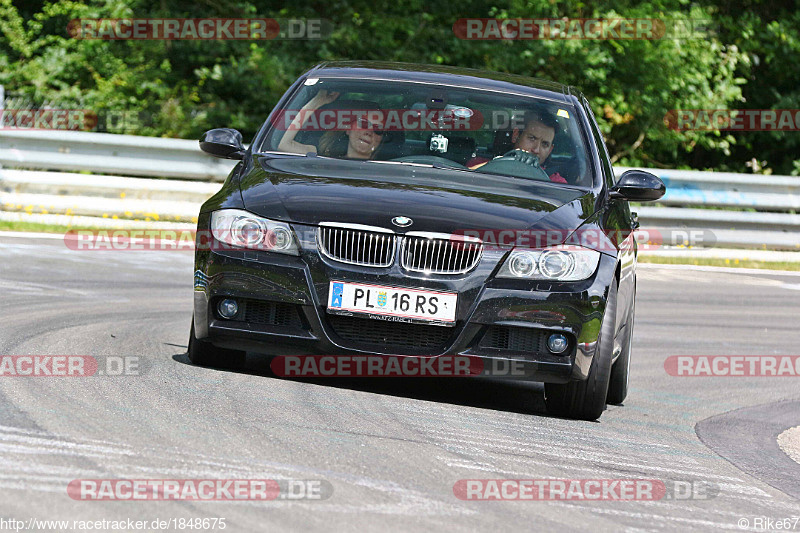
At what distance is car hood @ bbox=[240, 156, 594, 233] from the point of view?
6137 millimetres

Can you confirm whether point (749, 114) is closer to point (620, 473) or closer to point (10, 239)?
point (10, 239)

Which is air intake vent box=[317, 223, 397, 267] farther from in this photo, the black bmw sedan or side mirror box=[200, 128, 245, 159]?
side mirror box=[200, 128, 245, 159]

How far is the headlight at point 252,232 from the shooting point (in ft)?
20.2

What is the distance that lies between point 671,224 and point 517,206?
1022 centimetres

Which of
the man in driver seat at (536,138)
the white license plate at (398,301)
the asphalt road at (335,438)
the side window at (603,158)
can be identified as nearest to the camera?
the asphalt road at (335,438)

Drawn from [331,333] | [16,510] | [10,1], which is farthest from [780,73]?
[16,510]

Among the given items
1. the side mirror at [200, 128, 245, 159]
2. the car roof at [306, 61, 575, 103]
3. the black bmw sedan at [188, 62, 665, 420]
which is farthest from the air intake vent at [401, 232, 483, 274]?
the car roof at [306, 61, 575, 103]

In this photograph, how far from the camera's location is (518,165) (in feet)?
23.5

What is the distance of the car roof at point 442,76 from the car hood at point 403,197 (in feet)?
2.81

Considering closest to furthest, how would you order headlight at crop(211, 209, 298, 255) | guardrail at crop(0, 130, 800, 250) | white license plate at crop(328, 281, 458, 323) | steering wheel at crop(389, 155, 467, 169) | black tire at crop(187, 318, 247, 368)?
white license plate at crop(328, 281, 458, 323) → headlight at crop(211, 209, 298, 255) → black tire at crop(187, 318, 247, 368) → steering wheel at crop(389, 155, 467, 169) → guardrail at crop(0, 130, 800, 250)

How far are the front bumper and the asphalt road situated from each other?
9.5 inches

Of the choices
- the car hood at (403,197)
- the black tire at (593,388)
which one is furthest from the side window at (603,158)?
the black tire at (593,388)

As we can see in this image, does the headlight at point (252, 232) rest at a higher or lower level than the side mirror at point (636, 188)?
lower

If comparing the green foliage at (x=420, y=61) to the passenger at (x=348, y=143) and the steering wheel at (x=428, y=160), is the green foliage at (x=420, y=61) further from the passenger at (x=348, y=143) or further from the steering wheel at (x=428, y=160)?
the steering wheel at (x=428, y=160)
